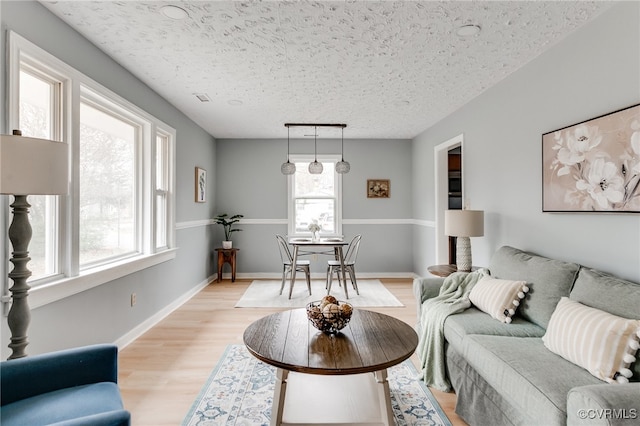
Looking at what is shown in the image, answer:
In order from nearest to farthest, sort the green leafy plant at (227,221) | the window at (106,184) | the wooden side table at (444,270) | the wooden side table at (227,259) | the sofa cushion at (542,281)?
the sofa cushion at (542,281), the window at (106,184), the wooden side table at (444,270), the wooden side table at (227,259), the green leafy plant at (227,221)

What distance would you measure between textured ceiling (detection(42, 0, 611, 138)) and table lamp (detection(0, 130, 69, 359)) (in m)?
1.18

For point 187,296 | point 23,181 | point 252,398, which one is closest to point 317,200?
point 187,296

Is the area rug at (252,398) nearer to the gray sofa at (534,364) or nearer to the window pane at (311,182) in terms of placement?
the gray sofa at (534,364)

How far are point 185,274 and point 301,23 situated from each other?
355 cm

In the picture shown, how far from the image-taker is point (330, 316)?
1939 millimetres

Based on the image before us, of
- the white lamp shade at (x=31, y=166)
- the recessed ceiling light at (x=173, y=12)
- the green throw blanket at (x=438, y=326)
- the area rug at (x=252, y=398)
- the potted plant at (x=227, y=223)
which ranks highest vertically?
the recessed ceiling light at (x=173, y=12)

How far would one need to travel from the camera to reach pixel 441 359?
2359 millimetres

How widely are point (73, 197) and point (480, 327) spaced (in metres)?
2.92

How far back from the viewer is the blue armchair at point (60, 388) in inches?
51.5

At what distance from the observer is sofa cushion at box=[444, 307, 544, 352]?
6.86 ft

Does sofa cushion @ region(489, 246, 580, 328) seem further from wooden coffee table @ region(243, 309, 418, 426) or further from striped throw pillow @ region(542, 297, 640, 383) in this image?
wooden coffee table @ region(243, 309, 418, 426)

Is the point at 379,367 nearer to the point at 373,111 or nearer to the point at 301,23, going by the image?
the point at 301,23

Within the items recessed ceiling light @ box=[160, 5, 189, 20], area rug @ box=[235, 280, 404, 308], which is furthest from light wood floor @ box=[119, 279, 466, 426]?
recessed ceiling light @ box=[160, 5, 189, 20]

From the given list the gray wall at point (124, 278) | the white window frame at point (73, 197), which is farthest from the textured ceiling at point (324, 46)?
the white window frame at point (73, 197)
